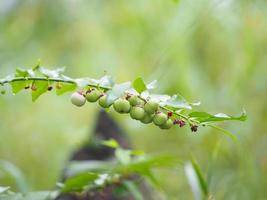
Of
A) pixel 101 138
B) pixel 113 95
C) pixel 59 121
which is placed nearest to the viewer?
pixel 113 95

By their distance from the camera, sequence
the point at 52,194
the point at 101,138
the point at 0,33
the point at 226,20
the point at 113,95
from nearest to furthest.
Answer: the point at 113,95 → the point at 52,194 → the point at 101,138 → the point at 226,20 → the point at 0,33

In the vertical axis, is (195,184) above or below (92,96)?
above

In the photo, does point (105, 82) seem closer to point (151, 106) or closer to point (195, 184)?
point (151, 106)

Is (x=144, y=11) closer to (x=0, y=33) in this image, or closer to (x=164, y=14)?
(x=164, y=14)

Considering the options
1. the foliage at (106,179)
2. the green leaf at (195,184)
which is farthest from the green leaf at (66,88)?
the green leaf at (195,184)

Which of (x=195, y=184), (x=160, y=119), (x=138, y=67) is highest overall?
(x=138, y=67)

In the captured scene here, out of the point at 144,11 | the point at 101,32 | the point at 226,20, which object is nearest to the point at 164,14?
the point at 144,11

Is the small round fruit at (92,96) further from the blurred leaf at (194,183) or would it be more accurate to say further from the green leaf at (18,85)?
the blurred leaf at (194,183)

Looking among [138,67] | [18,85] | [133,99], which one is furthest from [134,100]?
[138,67]
